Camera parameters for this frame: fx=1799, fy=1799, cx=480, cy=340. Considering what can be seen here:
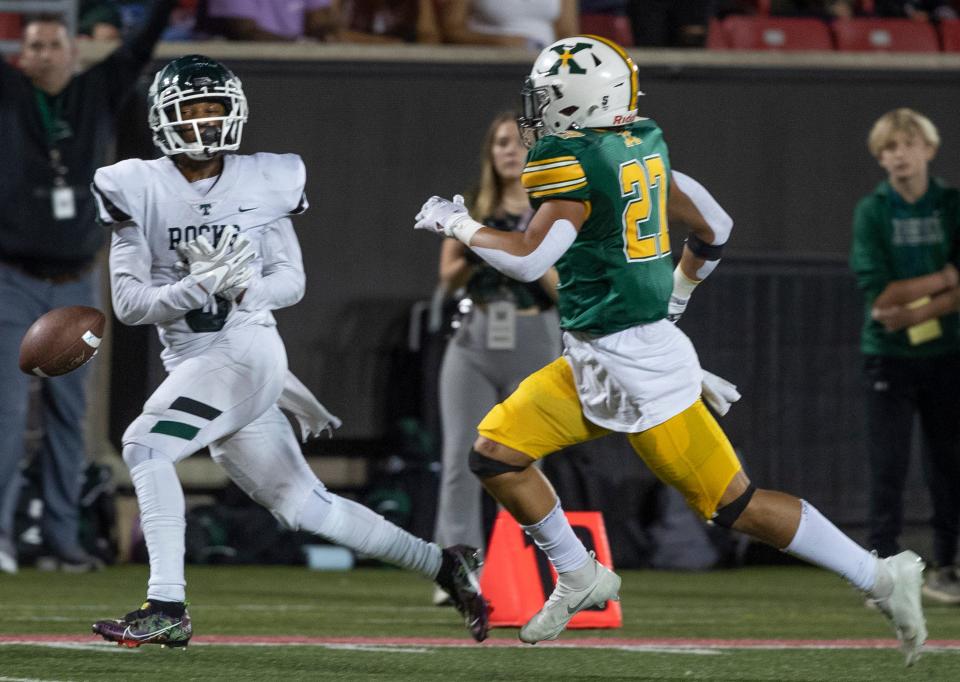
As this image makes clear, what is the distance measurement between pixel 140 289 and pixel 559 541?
4.15 ft

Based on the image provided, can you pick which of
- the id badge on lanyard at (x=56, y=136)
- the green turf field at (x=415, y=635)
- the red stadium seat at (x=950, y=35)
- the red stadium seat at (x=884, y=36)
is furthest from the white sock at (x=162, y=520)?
the red stadium seat at (x=950, y=35)

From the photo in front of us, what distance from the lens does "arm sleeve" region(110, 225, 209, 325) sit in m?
4.61

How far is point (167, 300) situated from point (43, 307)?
3174mm

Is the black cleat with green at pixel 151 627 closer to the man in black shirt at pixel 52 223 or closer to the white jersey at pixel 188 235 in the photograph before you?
the white jersey at pixel 188 235

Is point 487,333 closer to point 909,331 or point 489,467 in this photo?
point 909,331

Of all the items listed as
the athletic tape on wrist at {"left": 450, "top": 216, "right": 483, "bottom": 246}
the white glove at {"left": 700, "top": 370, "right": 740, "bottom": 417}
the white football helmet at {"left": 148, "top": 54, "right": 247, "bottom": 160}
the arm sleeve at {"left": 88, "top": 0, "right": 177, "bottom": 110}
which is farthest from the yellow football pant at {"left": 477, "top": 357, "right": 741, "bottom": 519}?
the arm sleeve at {"left": 88, "top": 0, "right": 177, "bottom": 110}

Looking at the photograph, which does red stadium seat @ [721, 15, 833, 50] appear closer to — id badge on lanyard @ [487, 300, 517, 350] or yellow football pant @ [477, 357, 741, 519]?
id badge on lanyard @ [487, 300, 517, 350]

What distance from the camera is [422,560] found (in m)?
5.05

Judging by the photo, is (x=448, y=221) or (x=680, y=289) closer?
(x=448, y=221)

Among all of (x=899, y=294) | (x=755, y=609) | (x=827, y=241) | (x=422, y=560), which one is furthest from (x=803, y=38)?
(x=422, y=560)

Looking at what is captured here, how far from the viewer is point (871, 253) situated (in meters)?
6.61

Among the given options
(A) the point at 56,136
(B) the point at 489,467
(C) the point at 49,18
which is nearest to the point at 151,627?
(B) the point at 489,467

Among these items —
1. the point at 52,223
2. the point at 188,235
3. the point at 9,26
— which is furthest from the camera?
the point at 9,26

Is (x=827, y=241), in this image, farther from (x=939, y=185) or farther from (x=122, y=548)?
(x=122, y=548)
